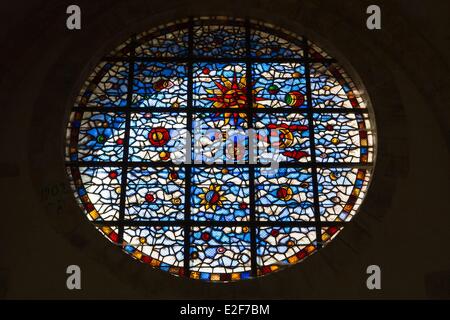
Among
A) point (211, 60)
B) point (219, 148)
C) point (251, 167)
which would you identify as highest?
point (211, 60)

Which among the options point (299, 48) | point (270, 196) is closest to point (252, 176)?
point (270, 196)

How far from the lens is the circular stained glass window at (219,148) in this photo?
30.3 feet

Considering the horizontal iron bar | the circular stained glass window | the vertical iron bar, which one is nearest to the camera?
the vertical iron bar

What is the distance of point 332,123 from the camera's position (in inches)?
388

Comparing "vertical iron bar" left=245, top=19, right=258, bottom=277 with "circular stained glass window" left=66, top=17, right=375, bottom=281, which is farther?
"circular stained glass window" left=66, top=17, right=375, bottom=281

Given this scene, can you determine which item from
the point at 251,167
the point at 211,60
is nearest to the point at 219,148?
the point at 251,167

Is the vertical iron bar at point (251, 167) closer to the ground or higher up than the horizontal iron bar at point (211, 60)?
closer to the ground

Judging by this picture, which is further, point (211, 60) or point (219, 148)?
point (211, 60)

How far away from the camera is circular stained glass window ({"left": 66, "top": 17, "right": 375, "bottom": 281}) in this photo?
923cm

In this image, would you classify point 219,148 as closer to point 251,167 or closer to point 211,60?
point 251,167

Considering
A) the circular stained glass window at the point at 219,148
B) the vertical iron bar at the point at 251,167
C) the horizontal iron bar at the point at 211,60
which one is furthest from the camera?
the horizontal iron bar at the point at 211,60

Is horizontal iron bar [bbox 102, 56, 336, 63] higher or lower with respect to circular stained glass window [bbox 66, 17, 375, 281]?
higher

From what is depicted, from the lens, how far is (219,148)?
9711mm
